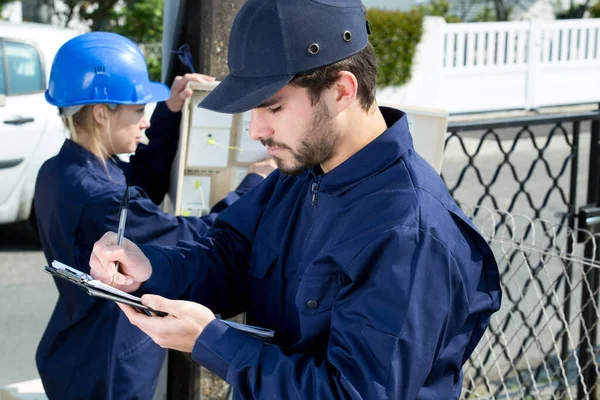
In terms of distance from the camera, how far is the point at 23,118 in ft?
21.3

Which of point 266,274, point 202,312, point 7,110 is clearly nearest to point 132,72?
point 266,274

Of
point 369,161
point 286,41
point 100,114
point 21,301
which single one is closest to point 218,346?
point 369,161

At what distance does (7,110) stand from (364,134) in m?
5.33

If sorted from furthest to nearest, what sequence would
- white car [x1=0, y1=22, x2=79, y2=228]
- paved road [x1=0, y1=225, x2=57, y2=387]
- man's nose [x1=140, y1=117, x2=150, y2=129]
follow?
1. white car [x1=0, y1=22, x2=79, y2=228]
2. paved road [x1=0, y1=225, x2=57, y2=387]
3. man's nose [x1=140, y1=117, x2=150, y2=129]

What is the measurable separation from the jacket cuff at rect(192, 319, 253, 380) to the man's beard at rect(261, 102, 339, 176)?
329 millimetres

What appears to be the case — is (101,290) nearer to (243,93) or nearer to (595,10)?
(243,93)

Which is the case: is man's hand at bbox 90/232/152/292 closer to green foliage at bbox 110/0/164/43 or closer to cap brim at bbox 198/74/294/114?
cap brim at bbox 198/74/294/114

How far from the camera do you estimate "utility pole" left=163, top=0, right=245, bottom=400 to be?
2.88 m

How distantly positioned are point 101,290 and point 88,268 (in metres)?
1.02

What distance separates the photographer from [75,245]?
2625 millimetres

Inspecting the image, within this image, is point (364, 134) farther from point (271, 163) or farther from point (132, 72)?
point (132, 72)

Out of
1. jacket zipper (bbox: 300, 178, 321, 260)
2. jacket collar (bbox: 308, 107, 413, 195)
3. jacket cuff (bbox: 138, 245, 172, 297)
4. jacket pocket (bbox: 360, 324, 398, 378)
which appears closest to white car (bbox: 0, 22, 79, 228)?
jacket cuff (bbox: 138, 245, 172, 297)

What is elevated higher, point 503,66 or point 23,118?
point 23,118

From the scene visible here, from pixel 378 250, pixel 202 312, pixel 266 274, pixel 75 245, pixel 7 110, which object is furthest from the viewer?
pixel 7 110
